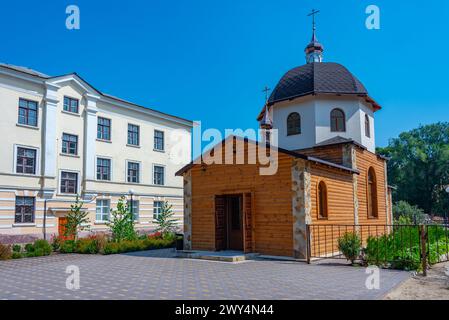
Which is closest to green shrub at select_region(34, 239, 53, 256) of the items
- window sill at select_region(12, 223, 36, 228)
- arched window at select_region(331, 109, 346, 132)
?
window sill at select_region(12, 223, 36, 228)

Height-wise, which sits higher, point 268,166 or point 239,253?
point 268,166

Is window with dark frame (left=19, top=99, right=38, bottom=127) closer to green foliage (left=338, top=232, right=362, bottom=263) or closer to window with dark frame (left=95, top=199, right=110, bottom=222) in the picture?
window with dark frame (left=95, top=199, right=110, bottom=222)

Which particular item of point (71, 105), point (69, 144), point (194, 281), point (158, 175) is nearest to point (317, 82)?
point (194, 281)

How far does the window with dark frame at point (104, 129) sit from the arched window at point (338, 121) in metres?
16.6

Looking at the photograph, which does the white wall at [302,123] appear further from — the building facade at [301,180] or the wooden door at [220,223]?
the wooden door at [220,223]

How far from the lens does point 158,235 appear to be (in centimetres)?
2053

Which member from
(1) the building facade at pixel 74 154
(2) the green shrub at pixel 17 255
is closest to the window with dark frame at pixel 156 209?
(1) the building facade at pixel 74 154

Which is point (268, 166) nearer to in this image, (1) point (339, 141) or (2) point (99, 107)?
(1) point (339, 141)

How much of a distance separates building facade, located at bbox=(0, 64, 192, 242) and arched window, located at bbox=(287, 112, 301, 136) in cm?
1052

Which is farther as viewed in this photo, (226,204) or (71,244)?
(71,244)

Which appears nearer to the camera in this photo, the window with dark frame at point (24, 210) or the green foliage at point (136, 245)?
the green foliage at point (136, 245)

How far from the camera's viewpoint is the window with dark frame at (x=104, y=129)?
27344 mm

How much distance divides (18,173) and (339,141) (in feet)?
57.1
